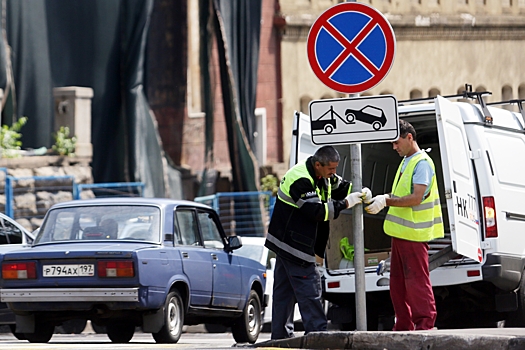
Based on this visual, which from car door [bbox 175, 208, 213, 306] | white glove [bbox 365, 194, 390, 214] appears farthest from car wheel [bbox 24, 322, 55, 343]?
white glove [bbox 365, 194, 390, 214]

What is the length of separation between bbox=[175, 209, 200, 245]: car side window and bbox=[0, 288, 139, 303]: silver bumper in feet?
4.32

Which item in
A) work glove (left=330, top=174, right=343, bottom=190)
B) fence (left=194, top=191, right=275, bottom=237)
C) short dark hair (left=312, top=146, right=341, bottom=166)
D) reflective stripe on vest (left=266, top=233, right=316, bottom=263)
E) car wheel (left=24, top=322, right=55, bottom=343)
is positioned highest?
short dark hair (left=312, top=146, right=341, bottom=166)

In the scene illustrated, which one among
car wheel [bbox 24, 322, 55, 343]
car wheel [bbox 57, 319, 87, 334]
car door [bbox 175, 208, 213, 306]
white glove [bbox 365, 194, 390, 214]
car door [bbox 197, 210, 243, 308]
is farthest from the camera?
car wheel [bbox 57, 319, 87, 334]

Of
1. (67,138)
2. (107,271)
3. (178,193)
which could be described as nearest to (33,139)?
(67,138)

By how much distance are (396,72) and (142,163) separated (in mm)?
10627

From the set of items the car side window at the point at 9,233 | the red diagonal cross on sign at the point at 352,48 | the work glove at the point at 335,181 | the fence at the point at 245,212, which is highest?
the red diagonal cross on sign at the point at 352,48

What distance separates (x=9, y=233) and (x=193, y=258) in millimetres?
2433

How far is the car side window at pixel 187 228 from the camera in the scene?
13.6 metres

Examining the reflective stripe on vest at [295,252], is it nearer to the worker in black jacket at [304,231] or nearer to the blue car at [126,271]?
the worker in black jacket at [304,231]

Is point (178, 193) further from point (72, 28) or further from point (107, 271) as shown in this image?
point (107, 271)

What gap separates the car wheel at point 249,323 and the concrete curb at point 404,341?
4325 millimetres

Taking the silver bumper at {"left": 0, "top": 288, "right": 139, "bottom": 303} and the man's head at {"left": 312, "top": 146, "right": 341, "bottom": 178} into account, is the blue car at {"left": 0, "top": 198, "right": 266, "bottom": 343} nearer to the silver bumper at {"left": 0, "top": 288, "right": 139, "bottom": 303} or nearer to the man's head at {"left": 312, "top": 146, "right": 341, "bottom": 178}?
the silver bumper at {"left": 0, "top": 288, "right": 139, "bottom": 303}

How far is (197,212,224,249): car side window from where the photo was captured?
566 inches

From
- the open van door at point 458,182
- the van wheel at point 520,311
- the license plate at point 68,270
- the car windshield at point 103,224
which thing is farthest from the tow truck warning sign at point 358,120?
the car windshield at point 103,224
